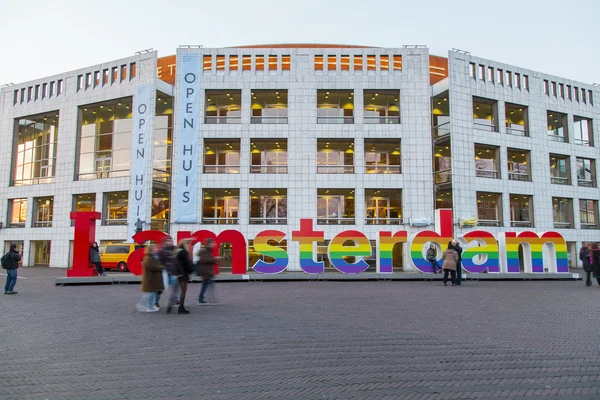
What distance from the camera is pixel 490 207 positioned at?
115 ft

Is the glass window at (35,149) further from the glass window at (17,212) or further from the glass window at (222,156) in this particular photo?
the glass window at (222,156)

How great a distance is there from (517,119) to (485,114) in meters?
3.42

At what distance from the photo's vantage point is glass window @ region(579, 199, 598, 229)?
38438 millimetres

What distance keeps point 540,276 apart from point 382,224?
11.9 metres

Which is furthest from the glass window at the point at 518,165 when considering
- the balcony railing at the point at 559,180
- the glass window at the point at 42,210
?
the glass window at the point at 42,210

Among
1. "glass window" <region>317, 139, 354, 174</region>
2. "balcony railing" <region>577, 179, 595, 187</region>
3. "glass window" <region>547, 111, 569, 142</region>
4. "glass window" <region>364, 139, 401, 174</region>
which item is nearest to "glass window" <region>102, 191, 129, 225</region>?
"glass window" <region>317, 139, 354, 174</region>

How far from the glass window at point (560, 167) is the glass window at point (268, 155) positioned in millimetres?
22746

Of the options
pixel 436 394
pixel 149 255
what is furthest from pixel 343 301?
pixel 436 394

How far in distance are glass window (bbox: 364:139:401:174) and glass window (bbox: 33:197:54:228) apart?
88.7 feet

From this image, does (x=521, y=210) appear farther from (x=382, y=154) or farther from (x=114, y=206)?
(x=114, y=206)

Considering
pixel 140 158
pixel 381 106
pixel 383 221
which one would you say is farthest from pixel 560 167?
pixel 140 158

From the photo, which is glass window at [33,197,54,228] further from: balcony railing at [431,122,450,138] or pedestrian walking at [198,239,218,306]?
balcony railing at [431,122,450,138]

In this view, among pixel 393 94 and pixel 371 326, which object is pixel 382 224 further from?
pixel 371 326

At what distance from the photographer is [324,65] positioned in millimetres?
34438
